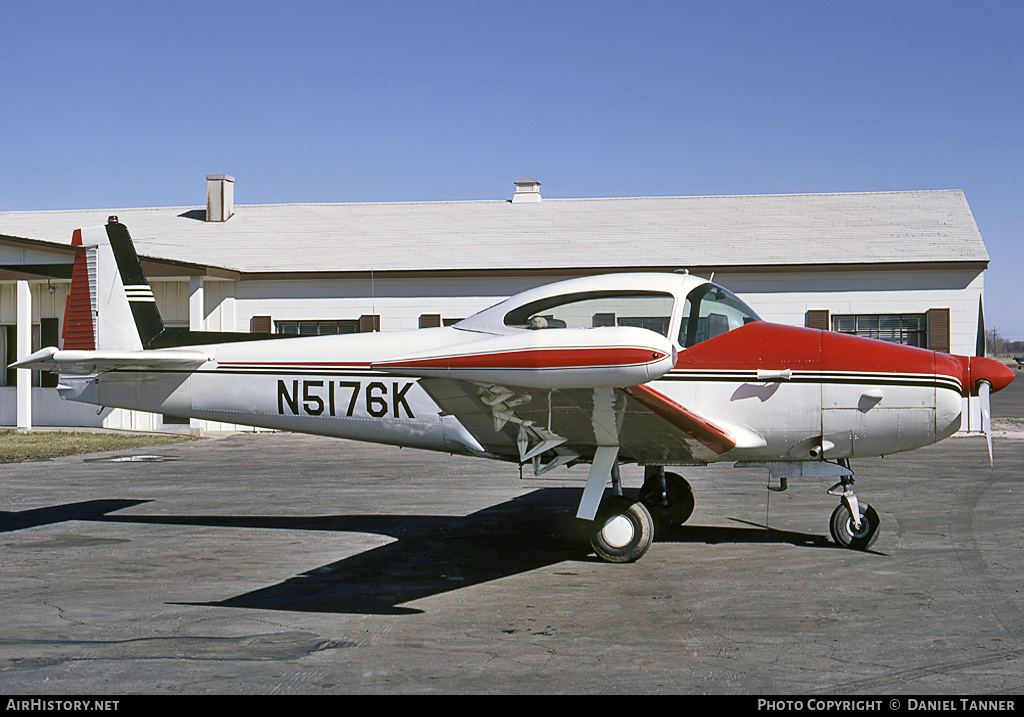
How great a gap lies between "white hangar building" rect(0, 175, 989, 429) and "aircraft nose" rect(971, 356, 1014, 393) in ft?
47.2

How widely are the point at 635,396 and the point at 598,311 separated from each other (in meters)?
1.16

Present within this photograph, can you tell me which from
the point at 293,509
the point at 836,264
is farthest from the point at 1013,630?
the point at 836,264

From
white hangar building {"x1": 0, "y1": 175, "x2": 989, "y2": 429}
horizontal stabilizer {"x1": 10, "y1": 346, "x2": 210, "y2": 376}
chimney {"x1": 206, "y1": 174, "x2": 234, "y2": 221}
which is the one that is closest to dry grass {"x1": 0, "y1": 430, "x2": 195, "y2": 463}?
white hangar building {"x1": 0, "y1": 175, "x2": 989, "y2": 429}

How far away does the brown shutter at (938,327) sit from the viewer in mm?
21703

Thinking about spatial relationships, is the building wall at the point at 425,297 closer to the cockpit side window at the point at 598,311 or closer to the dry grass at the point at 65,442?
the dry grass at the point at 65,442

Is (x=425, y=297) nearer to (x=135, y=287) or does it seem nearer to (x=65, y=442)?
(x=65, y=442)

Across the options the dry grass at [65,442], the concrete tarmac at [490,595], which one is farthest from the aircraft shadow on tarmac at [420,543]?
the dry grass at [65,442]

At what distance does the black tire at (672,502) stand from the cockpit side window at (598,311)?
218 cm

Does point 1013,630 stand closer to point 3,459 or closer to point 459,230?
point 3,459

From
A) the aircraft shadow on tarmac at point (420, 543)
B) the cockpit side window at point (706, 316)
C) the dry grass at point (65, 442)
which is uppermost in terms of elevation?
the cockpit side window at point (706, 316)

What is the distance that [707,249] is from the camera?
77.7ft

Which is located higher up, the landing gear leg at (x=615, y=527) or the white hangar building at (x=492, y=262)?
the white hangar building at (x=492, y=262)

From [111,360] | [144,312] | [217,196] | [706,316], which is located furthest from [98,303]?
[217,196]

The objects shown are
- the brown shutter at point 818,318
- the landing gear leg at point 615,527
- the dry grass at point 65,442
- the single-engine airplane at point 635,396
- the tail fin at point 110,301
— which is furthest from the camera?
the brown shutter at point 818,318
